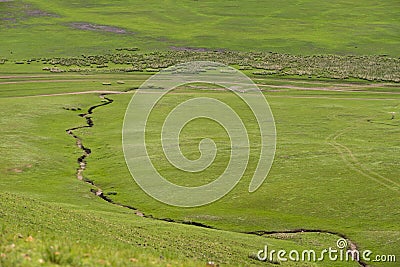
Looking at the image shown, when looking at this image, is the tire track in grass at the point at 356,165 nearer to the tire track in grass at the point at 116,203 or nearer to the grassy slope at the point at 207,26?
the tire track in grass at the point at 116,203

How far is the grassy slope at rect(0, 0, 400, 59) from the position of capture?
476ft

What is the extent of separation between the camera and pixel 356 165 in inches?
1957

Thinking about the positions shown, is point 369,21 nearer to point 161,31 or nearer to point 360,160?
point 161,31

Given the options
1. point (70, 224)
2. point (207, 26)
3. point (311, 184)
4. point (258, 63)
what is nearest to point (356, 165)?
point (311, 184)

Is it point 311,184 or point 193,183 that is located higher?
point 311,184

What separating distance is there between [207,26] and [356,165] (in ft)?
401

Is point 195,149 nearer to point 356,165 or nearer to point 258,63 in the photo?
point 356,165

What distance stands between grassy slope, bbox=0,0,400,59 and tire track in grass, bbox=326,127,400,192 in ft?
277

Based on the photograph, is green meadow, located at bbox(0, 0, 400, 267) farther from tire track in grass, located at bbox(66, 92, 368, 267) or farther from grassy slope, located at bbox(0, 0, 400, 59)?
grassy slope, located at bbox(0, 0, 400, 59)

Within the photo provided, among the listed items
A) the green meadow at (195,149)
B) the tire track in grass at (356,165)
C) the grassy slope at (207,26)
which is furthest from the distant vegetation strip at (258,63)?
the tire track in grass at (356,165)

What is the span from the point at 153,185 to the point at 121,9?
147237mm

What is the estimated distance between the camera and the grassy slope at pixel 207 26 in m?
145

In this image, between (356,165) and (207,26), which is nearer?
(356,165)

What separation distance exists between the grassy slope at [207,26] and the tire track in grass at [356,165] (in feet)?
277
